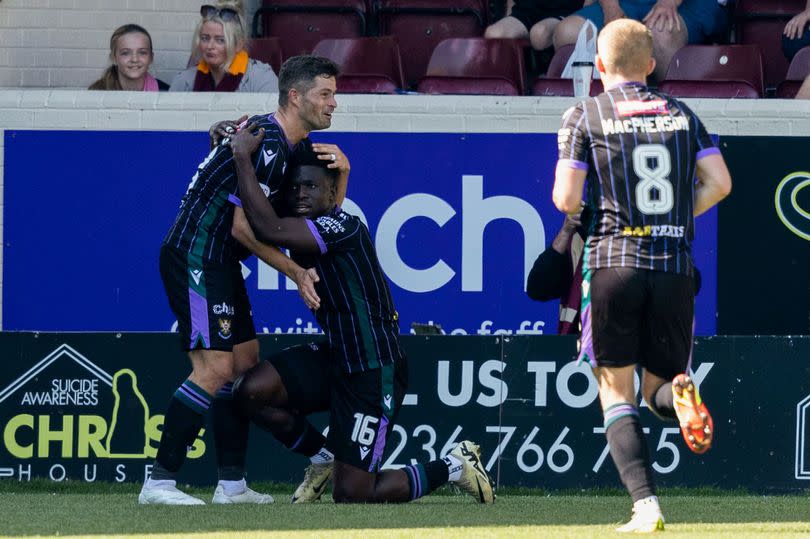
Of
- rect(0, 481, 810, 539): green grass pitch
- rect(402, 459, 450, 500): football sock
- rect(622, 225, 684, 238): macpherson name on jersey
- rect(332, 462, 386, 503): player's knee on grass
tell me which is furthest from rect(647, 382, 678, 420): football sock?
rect(332, 462, 386, 503): player's knee on grass

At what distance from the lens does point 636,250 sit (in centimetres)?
502

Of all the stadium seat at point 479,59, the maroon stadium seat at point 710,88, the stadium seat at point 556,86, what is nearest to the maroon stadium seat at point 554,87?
the stadium seat at point 556,86

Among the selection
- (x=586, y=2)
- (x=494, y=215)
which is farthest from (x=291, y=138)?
(x=586, y=2)

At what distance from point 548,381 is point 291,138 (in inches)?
71.8

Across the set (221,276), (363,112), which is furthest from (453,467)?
(363,112)

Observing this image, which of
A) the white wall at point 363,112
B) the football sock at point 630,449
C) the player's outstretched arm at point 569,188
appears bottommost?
the football sock at point 630,449

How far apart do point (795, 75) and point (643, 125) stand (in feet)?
14.9

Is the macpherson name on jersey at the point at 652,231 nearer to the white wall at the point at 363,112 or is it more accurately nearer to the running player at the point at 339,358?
the running player at the point at 339,358

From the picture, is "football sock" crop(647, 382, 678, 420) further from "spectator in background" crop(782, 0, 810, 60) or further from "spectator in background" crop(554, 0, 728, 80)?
"spectator in background" crop(782, 0, 810, 60)

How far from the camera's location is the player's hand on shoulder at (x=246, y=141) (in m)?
6.02

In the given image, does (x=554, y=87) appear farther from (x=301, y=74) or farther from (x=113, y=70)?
(x=301, y=74)

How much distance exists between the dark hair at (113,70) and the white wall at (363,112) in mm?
456

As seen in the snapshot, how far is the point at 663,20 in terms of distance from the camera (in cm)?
952

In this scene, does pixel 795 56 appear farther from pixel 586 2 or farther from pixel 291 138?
pixel 291 138
